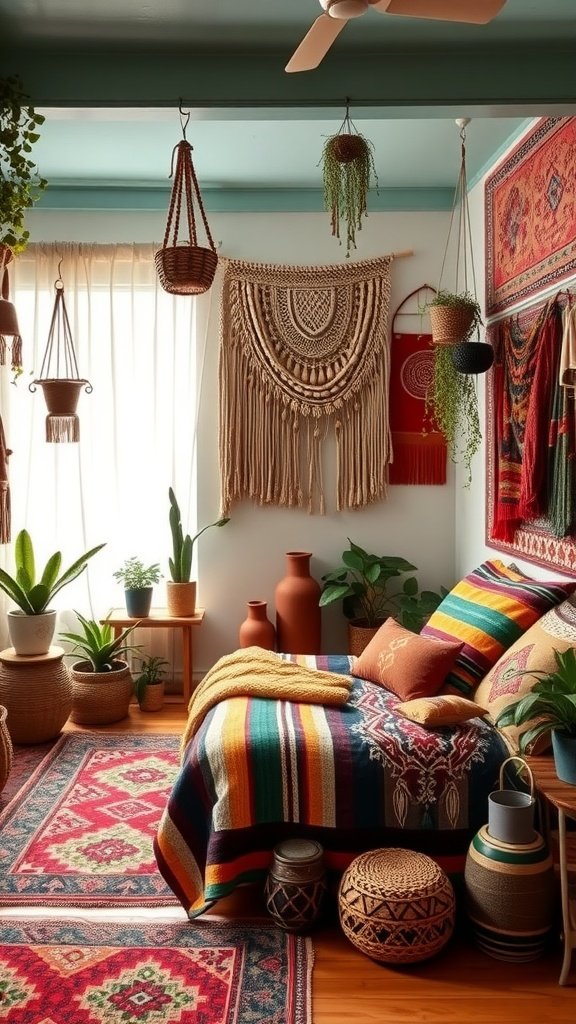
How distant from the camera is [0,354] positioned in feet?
10.2

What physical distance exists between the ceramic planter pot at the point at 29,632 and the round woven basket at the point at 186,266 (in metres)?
1.92

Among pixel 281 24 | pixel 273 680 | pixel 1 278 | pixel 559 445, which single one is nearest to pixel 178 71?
pixel 281 24

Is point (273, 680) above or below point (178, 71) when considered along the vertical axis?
below

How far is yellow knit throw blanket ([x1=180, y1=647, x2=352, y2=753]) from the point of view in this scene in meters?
3.09

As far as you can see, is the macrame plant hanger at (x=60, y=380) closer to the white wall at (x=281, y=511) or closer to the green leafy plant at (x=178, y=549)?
the white wall at (x=281, y=511)

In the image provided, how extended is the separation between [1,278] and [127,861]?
2257 mm

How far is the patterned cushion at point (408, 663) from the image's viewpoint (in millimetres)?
3152

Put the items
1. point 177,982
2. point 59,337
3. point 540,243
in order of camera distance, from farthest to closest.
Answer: point 59,337 → point 540,243 → point 177,982

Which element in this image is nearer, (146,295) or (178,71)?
(178,71)

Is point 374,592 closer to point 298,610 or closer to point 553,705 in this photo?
point 298,610

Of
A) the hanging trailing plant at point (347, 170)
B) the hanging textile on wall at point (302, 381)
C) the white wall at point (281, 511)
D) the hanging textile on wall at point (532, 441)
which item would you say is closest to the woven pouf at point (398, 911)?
the hanging textile on wall at point (532, 441)

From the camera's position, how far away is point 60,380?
14.0 feet

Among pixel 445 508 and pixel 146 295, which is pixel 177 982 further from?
pixel 146 295

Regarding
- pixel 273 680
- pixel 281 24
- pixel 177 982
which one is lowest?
pixel 177 982
